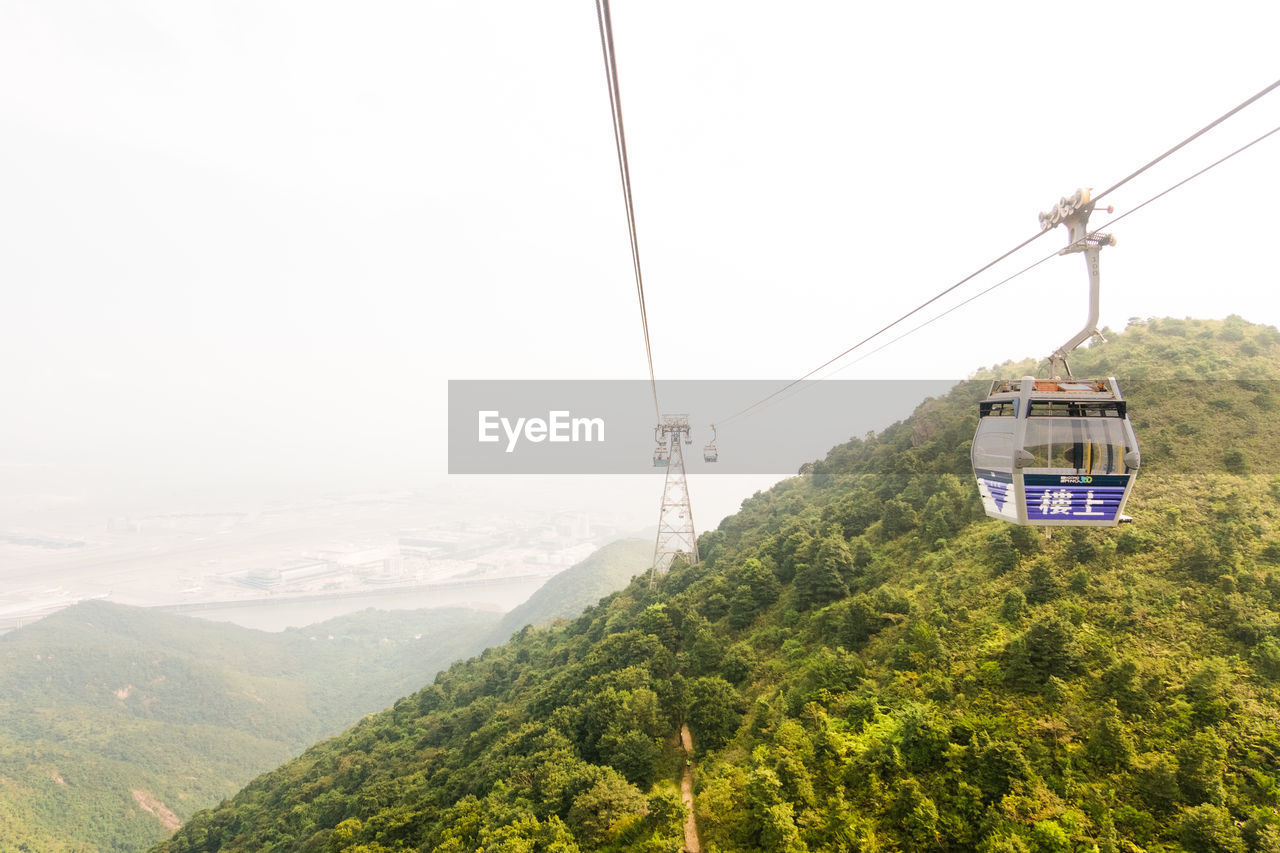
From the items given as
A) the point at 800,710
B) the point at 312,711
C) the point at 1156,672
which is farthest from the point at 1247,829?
the point at 312,711

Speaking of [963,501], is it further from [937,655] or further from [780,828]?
[780,828]

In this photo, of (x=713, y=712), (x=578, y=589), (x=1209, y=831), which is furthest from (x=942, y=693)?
(x=578, y=589)

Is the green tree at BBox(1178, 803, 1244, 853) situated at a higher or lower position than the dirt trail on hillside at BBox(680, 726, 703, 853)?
higher

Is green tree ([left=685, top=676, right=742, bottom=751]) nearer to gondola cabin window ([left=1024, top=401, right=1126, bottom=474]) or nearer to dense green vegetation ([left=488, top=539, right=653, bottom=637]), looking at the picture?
gondola cabin window ([left=1024, top=401, right=1126, bottom=474])

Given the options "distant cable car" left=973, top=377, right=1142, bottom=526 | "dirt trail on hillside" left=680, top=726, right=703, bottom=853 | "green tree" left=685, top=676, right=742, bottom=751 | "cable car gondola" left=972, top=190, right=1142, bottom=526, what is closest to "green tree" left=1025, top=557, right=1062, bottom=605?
"green tree" left=685, top=676, right=742, bottom=751

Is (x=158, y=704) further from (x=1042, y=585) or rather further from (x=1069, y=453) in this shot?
(x=1069, y=453)

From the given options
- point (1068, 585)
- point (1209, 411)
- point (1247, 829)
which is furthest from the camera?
point (1209, 411)
